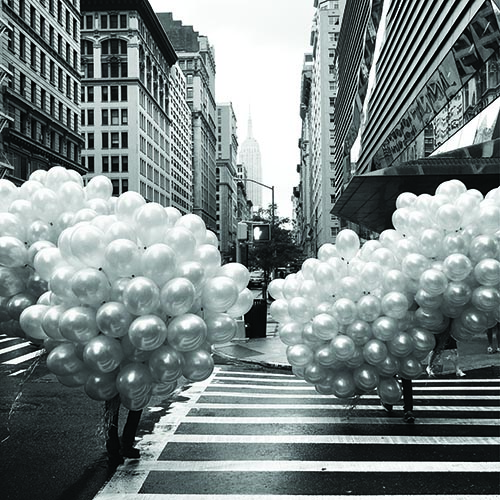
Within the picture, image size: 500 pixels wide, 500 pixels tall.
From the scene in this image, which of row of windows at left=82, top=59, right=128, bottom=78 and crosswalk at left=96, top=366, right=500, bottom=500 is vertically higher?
row of windows at left=82, top=59, right=128, bottom=78

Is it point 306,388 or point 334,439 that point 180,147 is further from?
point 334,439

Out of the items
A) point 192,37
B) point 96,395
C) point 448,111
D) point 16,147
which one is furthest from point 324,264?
point 192,37

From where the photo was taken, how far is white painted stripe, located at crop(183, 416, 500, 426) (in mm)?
8344

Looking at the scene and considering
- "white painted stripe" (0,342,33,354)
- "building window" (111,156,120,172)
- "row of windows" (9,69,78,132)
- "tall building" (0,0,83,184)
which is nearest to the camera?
"white painted stripe" (0,342,33,354)

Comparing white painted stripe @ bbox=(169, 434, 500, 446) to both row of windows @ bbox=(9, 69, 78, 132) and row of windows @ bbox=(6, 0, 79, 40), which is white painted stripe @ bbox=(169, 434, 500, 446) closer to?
row of windows @ bbox=(9, 69, 78, 132)

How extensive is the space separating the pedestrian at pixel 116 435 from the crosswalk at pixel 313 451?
14cm

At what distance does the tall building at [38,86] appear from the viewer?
4297 cm

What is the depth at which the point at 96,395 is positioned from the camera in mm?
5605

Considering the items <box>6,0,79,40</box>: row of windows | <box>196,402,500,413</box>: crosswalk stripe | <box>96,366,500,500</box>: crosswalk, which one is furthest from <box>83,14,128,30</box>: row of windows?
<box>196,402,500,413</box>: crosswalk stripe

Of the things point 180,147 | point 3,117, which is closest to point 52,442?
point 3,117

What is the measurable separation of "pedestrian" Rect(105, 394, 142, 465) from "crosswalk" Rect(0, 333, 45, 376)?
252 inches

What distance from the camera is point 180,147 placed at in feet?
375

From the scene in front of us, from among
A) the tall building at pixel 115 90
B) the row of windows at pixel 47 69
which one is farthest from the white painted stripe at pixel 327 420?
the tall building at pixel 115 90

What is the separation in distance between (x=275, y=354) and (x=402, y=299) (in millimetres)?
8755
